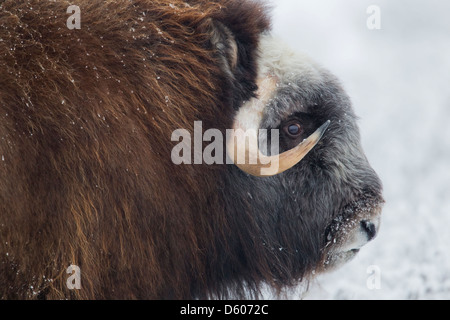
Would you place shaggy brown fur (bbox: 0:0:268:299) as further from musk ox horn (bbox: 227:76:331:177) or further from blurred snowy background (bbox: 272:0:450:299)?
blurred snowy background (bbox: 272:0:450:299)

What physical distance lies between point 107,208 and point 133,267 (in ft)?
1.00

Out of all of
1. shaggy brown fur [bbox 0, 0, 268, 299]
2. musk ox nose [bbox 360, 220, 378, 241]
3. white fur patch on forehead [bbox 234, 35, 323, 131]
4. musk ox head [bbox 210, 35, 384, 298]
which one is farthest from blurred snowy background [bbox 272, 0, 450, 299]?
shaggy brown fur [bbox 0, 0, 268, 299]

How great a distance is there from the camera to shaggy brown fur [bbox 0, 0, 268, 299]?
2.40 meters

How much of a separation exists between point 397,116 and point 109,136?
671cm

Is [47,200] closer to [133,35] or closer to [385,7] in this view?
[133,35]

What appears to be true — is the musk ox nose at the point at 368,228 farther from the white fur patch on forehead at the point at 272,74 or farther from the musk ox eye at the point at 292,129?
the white fur patch on forehead at the point at 272,74

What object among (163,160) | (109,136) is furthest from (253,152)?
(109,136)

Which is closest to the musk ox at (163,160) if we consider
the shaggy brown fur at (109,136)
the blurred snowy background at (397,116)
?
the shaggy brown fur at (109,136)

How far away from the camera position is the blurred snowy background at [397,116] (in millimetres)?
4531

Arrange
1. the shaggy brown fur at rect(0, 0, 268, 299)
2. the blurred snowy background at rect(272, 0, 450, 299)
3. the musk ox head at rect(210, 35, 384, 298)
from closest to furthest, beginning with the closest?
1. the shaggy brown fur at rect(0, 0, 268, 299)
2. the musk ox head at rect(210, 35, 384, 298)
3. the blurred snowy background at rect(272, 0, 450, 299)

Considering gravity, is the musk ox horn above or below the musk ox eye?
below

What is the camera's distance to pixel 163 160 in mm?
2604

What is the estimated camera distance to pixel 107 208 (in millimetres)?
2527

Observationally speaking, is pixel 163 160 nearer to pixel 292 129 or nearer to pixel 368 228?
pixel 292 129
